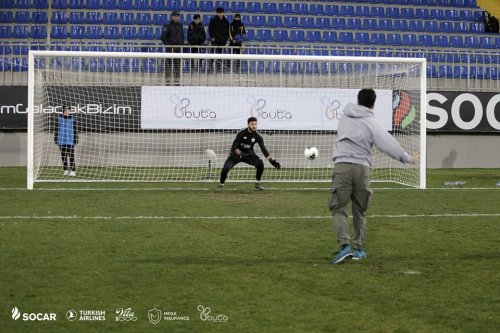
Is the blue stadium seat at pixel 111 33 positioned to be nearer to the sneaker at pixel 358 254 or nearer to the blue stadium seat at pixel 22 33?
the blue stadium seat at pixel 22 33

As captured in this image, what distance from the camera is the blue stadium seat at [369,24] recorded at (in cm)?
3117

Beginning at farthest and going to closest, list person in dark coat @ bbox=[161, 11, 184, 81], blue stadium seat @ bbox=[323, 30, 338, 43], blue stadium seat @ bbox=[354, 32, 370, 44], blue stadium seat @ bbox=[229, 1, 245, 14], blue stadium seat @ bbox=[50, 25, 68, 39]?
blue stadium seat @ bbox=[229, 1, 245, 14] < blue stadium seat @ bbox=[354, 32, 370, 44] < blue stadium seat @ bbox=[323, 30, 338, 43] < blue stadium seat @ bbox=[50, 25, 68, 39] < person in dark coat @ bbox=[161, 11, 184, 81]

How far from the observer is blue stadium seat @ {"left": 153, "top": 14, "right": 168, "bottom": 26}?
30062mm

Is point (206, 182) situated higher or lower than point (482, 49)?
lower

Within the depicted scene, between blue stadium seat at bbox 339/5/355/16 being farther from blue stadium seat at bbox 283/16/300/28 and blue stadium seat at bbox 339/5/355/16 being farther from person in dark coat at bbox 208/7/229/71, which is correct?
person in dark coat at bbox 208/7/229/71

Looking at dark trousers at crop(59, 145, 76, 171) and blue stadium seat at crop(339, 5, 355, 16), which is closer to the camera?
dark trousers at crop(59, 145, 76, 171)

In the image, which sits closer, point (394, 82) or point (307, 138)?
point (394, 82)

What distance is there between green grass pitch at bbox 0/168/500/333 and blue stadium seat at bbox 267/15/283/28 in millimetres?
14714

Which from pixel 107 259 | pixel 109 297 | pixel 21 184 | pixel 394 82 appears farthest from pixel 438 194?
pixel 109 297

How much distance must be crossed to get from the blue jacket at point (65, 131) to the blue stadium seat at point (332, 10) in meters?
11.6

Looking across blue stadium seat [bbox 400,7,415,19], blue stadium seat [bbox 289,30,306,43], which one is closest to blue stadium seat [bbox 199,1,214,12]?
blue stadium seat [bbox 289,30,306,43]

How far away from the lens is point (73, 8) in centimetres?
3022

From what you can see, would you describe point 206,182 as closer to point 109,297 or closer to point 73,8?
point 73,8

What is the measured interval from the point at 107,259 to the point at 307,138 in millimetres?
15608
